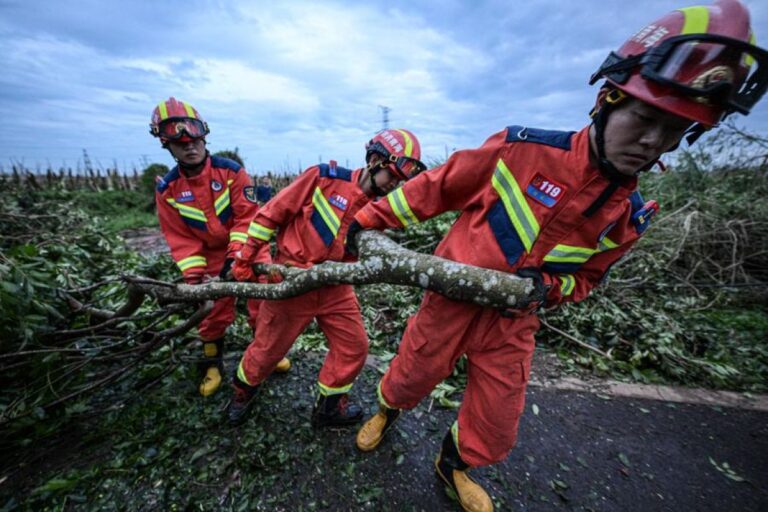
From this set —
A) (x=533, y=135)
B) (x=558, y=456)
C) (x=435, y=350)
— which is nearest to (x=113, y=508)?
(x=435, y=350)

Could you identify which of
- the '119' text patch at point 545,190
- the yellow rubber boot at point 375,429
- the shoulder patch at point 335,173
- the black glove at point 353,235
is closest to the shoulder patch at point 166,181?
the shoulder patch at point 335,173

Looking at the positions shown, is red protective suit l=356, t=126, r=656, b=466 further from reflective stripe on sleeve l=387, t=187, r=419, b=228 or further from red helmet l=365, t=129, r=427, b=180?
red helmet l=365, t=129, r=427, b=180

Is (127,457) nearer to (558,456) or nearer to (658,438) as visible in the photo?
(558,456)

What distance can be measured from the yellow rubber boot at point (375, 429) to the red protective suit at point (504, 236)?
1.51 feet

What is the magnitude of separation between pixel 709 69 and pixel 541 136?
597 millimetres

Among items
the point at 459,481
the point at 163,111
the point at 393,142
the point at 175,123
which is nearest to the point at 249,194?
the point at 175,123

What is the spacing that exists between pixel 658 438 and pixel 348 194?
129 inches

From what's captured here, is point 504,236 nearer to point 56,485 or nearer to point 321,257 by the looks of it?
point 321,257

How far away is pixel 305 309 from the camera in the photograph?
2.31m

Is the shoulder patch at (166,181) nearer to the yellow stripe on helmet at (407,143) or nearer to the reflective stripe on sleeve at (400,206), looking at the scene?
the yellow stripe on helmet at (407,143)

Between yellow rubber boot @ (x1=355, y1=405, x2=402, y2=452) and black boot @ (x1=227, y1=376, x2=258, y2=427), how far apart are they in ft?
3.15

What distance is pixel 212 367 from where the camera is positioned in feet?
9.95

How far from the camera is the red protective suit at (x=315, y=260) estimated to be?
7.57ft

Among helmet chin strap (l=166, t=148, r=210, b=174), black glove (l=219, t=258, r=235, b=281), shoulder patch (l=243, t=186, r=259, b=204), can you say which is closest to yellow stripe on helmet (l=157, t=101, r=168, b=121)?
helmet chin strap (l=166, t=148, r=210, b=174)
